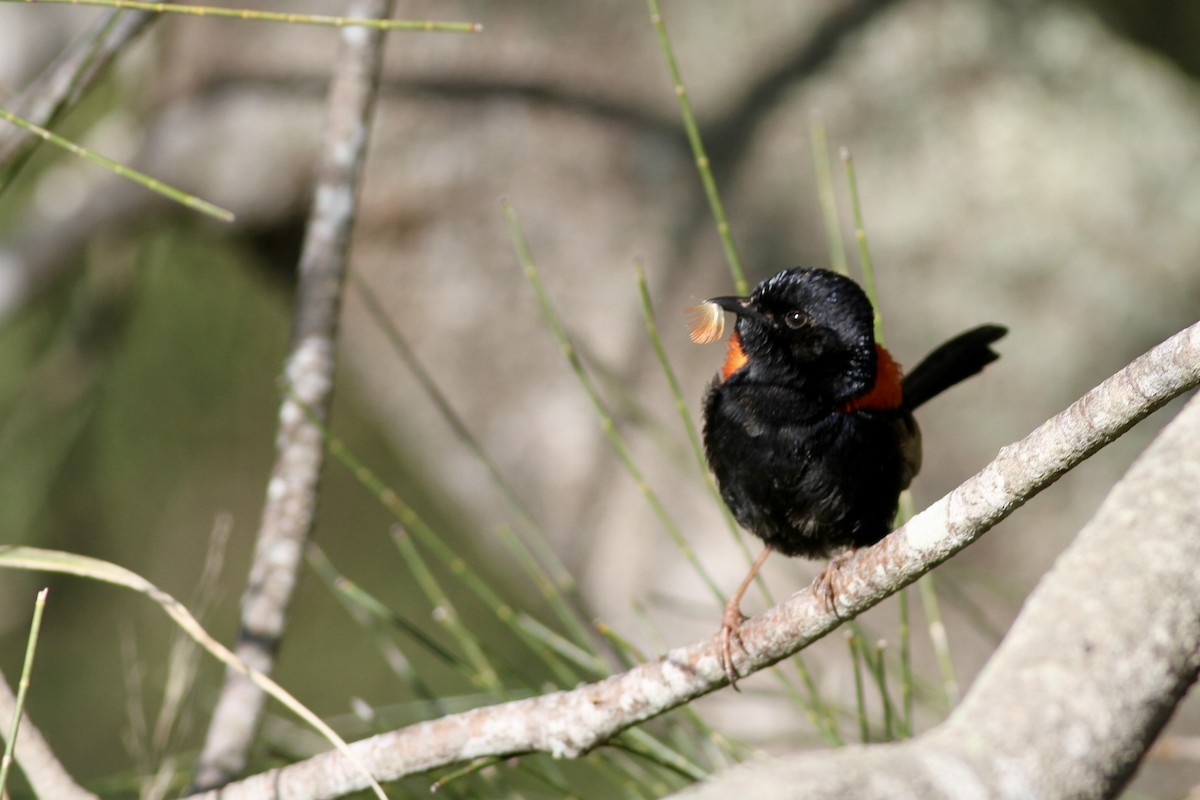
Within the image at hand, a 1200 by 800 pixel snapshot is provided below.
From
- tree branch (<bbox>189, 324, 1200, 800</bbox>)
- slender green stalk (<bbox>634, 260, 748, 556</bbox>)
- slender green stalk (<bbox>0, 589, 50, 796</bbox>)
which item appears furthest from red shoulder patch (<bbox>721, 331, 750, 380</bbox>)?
slender green stalk (<bbox>0, 589, 50, 796</bbox>)

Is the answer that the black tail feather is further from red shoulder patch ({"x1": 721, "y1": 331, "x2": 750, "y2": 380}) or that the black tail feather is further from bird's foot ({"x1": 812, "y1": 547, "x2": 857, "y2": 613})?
bird's foot ({"x1": 812, "y1": 547, "x2": 857, "y2": 613})

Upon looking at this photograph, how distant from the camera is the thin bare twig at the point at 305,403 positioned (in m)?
1.80

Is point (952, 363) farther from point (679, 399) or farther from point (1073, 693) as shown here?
point (1073, 693)

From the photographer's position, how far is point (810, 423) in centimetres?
201

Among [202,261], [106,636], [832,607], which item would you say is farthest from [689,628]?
[106,636]

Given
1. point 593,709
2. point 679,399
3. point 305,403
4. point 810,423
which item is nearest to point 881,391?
point 810,423

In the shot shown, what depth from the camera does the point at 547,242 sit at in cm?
324

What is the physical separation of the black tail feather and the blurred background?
0.77 m

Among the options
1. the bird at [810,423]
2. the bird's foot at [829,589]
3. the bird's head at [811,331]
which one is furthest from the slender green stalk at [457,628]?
the bird's head at [811,331]

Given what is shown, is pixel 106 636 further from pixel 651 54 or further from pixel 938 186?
pixel 938 186

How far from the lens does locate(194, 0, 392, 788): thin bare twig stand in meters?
1.80

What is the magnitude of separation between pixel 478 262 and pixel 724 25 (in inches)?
38.5

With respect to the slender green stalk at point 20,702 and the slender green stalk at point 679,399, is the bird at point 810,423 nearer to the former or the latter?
the slender green stalk at point 679,399

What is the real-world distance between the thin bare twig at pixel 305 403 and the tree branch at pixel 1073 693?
4.05 ft
